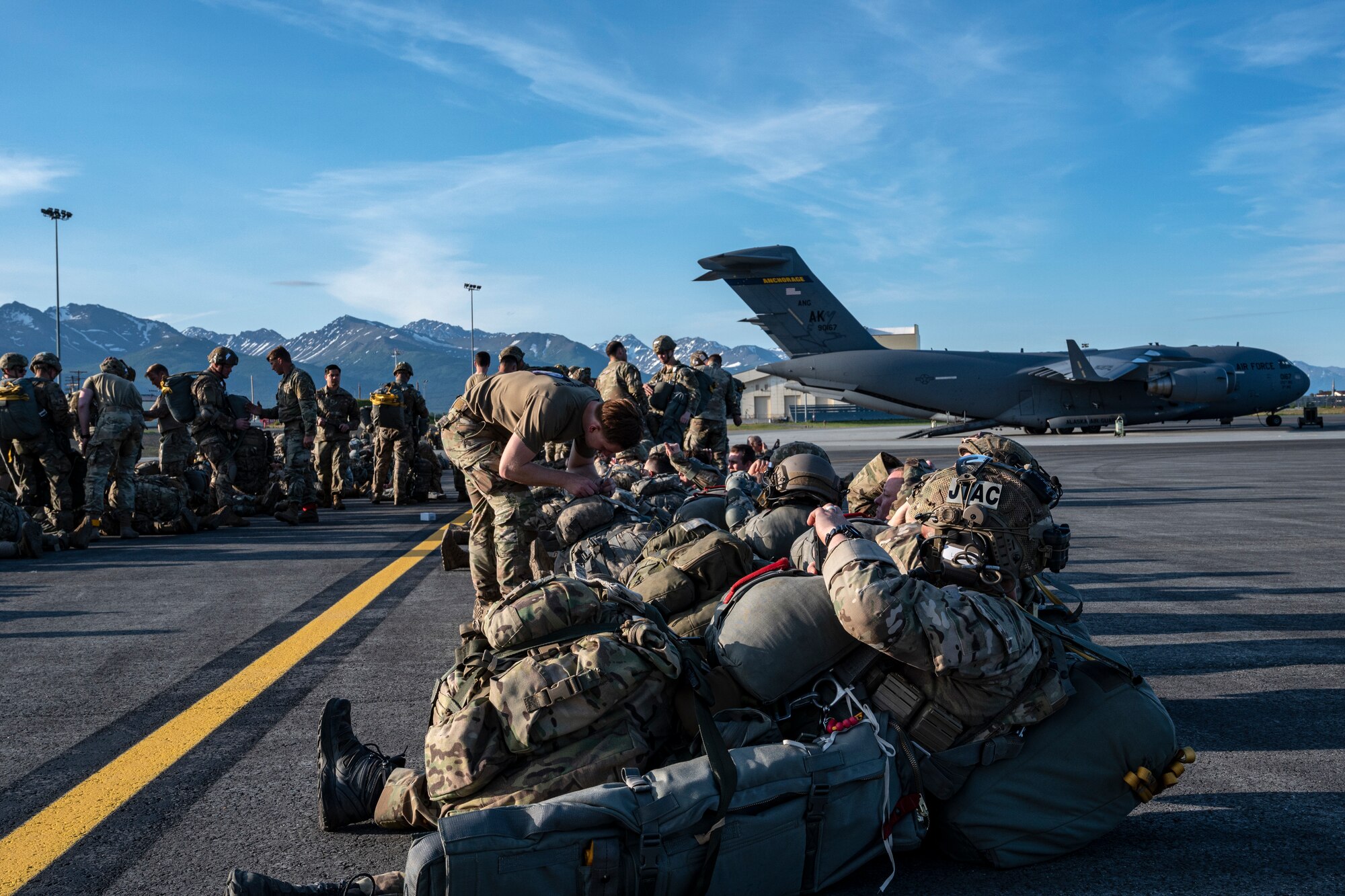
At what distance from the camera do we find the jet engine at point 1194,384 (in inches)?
1158

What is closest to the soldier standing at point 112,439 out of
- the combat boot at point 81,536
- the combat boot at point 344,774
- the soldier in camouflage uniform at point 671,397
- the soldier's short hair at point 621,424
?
the combat boot at point 81,536

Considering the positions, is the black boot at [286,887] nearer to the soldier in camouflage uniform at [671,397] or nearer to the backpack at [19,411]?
the backpack at [19,411]

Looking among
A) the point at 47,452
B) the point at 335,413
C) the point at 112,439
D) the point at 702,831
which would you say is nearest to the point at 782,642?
the point at 702,831

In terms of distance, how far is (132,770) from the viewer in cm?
335

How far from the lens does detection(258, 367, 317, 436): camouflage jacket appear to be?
39.4 feet

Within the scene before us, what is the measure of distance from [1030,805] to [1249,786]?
Result: 100 cm

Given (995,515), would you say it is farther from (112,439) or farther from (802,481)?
(112,439)

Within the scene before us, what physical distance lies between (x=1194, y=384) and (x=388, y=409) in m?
26.3

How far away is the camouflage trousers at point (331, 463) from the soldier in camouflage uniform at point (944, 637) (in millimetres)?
11176

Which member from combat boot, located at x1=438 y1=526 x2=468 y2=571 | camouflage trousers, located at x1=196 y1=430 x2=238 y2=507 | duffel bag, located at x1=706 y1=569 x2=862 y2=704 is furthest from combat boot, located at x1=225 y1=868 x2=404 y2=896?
camouflage trousers, located at x1=196 y1=430 x2=238 y2=507

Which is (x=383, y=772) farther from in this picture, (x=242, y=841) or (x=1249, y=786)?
(x=1249, y=786)

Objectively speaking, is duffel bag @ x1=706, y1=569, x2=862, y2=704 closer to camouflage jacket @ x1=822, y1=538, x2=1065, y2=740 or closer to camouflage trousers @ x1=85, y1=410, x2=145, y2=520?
camouflage jacket @ x1=822, y1=538, x2=1065, y2=740

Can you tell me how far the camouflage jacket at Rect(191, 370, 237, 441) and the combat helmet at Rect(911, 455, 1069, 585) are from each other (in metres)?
9.57

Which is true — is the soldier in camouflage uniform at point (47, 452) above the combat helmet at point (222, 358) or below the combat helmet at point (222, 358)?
below
